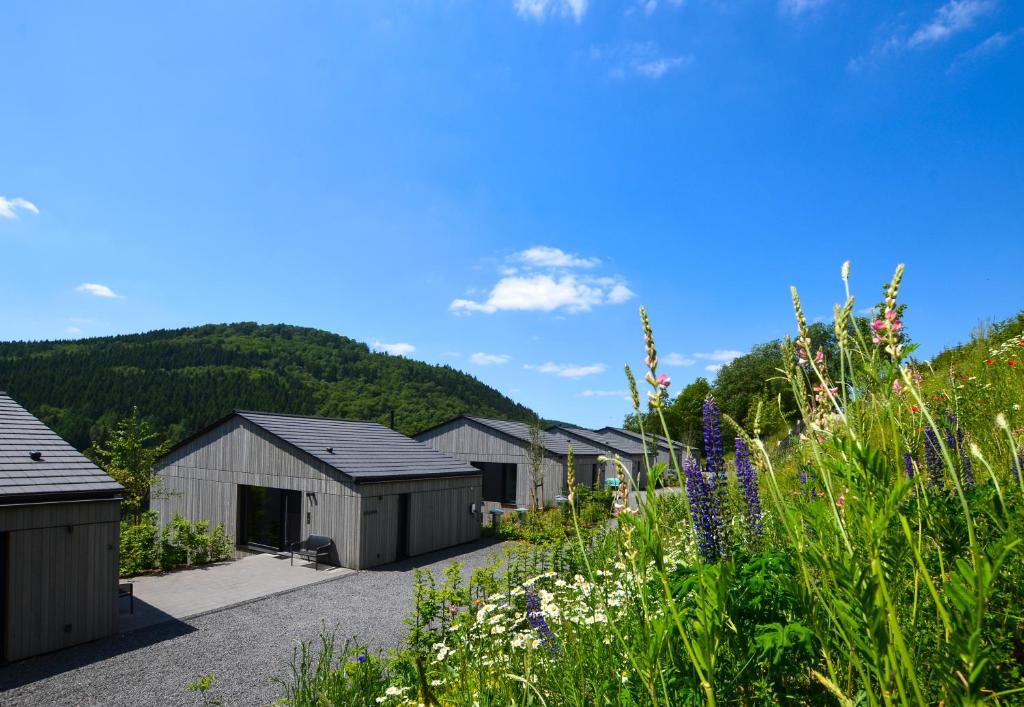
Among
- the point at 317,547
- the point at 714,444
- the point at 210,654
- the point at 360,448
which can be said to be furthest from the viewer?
the point at 360,448

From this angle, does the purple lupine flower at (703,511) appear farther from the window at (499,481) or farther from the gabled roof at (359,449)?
the window at (499,481)

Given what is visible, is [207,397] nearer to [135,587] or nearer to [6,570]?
[135,587]

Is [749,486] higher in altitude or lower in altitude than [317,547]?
higher

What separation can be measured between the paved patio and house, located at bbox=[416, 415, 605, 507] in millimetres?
13211

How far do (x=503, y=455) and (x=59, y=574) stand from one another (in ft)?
66.2

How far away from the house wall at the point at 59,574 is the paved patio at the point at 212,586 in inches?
32.0

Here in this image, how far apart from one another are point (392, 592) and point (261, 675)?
514 centimetres

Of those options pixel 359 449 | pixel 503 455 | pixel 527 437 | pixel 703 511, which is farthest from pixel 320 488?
pixel 703 511

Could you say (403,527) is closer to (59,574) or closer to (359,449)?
(359,449)

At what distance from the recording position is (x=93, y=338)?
81125 mm

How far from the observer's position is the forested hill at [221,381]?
57.8 metres

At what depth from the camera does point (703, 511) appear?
11.9ft

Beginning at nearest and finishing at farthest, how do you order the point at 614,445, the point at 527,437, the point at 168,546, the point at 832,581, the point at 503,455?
the point at 832,581, the point at 168,546, the point at 503,455, the point at 527,437, the point at 614,445

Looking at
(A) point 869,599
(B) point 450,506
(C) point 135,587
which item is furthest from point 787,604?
(B) point 450,506
